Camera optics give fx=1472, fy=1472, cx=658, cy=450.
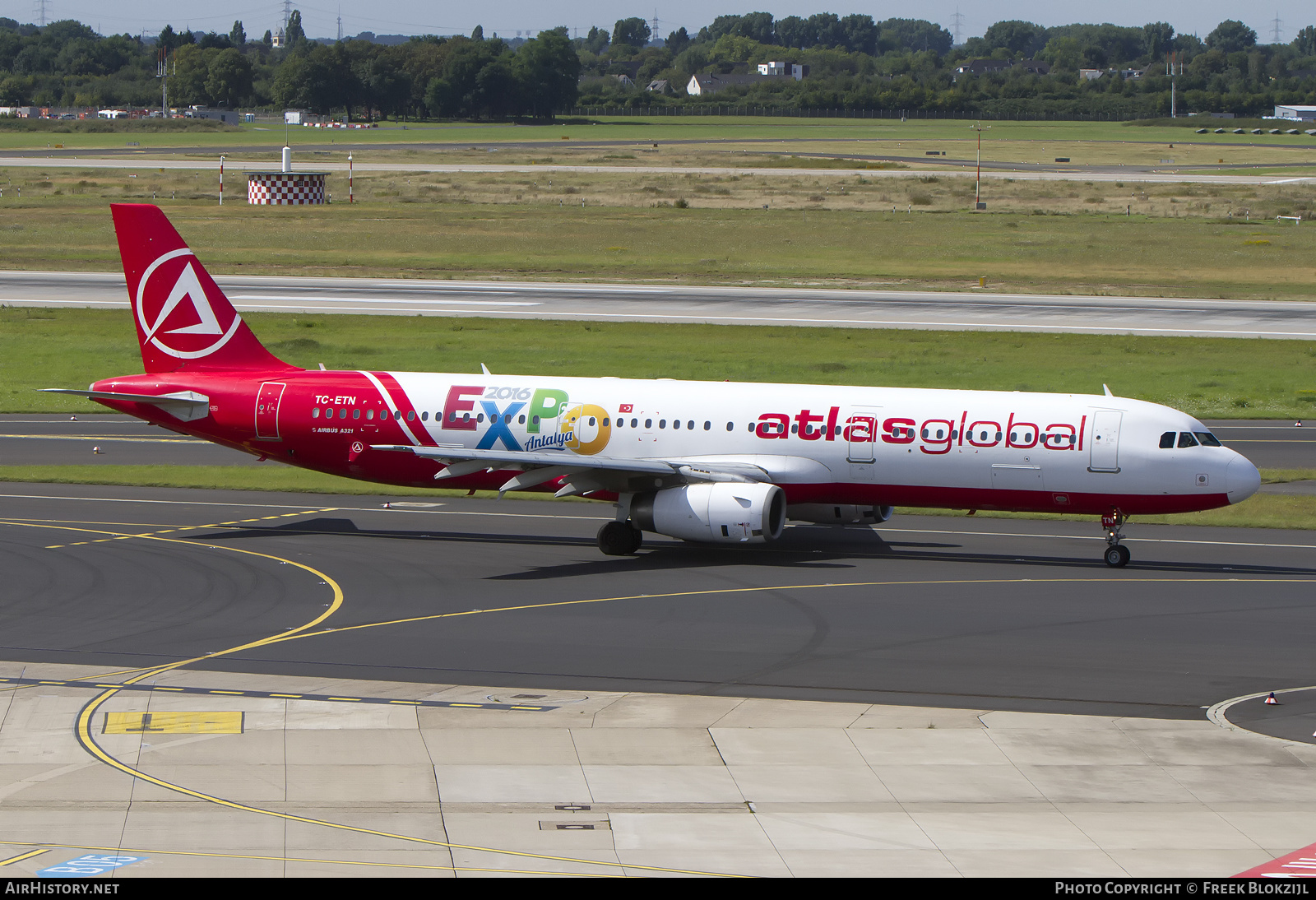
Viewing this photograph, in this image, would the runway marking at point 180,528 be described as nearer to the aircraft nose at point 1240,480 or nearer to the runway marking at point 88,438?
the runway marking at point 88,438

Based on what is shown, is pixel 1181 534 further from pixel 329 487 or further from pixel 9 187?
pixel 9 187

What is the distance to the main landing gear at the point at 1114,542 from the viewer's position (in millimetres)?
37438

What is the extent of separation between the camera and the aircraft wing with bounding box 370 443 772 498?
37.9 m

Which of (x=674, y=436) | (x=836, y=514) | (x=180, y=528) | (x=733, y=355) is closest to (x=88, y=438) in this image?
(x=180, y=528)

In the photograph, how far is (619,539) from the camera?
39125 mm

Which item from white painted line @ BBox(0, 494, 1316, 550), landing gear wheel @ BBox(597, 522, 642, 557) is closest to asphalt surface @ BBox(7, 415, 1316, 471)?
white painted line @ BBox(0, 494, 1316, 550)

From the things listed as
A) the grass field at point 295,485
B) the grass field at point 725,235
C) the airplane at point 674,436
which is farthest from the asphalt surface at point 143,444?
the grass field at point 725,235

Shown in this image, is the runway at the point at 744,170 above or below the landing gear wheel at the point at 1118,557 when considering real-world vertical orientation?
above

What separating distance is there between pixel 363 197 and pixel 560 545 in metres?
115

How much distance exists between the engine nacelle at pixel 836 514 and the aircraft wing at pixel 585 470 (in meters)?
1.68

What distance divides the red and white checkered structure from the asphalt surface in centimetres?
7910

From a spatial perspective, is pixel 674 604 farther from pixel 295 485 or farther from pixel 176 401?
pixel 295 485

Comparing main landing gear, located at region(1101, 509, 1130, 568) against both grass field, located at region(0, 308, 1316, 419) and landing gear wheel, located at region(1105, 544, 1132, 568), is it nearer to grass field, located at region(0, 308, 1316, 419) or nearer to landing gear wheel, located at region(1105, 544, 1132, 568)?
landing gear wheel, located at region(1105, 544, 1132, 568)

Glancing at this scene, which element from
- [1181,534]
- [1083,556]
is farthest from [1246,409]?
[1083,556]
